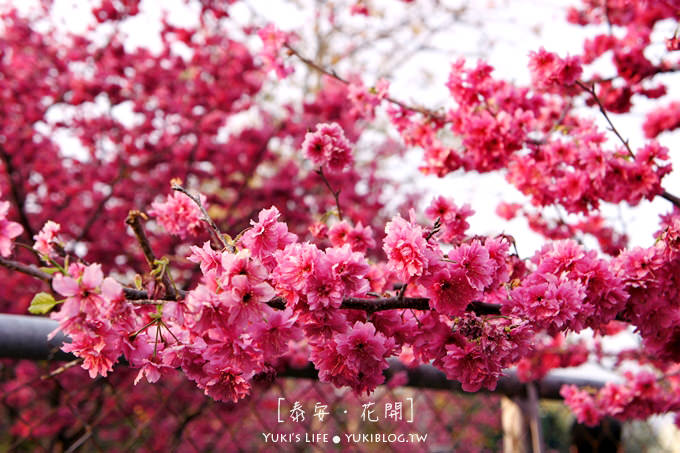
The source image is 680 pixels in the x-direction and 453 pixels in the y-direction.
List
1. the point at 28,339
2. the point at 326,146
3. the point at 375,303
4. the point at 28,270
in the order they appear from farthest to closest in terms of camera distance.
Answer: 1. the point at 326,146
2. the point at 28,339
3. the point at 375,303
4. the point at 28,270

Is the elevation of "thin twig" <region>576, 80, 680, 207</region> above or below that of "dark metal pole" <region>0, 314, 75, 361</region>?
above

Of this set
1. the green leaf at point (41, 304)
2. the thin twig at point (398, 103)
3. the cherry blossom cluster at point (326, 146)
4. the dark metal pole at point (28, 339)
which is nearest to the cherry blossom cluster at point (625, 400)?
the thin twig at point (398, 103)

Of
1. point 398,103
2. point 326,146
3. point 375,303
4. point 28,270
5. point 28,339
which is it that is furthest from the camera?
point 398,103

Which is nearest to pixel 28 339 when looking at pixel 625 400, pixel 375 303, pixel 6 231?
pixel 6 231

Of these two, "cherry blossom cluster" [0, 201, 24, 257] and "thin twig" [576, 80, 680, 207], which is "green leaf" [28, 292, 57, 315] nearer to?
"cherry blossom cluster" [0, 201, 24, 257]

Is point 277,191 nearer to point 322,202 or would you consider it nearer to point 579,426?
point 322,202

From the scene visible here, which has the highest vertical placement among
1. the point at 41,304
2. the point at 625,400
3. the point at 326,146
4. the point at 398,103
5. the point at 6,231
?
the point at 398,103

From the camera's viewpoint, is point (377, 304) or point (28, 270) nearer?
point (28, 270)

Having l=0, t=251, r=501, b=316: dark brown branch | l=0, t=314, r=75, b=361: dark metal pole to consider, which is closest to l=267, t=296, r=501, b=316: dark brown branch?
l=0, t=251, r=501, b=316: dark brown branch

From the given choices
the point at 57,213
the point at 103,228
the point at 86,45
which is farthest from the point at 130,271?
the point at 86,45

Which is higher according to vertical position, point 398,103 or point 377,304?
point 398,103

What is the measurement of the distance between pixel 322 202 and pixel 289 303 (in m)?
4.61

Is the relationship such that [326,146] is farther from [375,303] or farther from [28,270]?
[28,270]

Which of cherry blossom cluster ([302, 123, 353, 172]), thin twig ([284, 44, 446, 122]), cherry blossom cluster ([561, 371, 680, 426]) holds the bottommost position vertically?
cherry blossom cluster ([561, 371, 680, 426])
